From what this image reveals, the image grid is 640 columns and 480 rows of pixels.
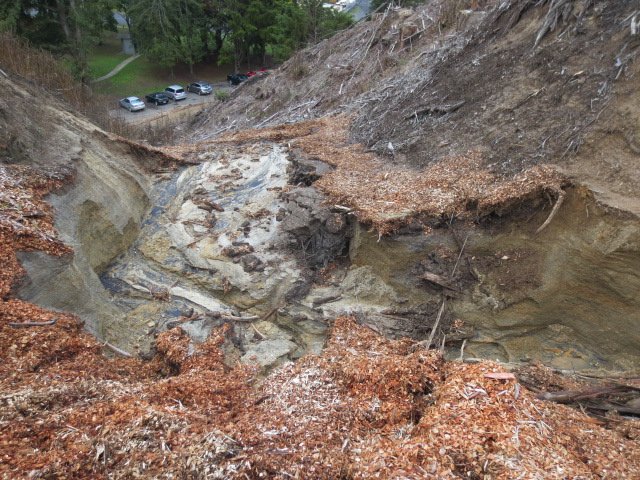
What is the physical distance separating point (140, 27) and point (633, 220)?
30222 millimetres

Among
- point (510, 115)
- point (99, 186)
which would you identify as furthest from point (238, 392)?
point (510, 115)

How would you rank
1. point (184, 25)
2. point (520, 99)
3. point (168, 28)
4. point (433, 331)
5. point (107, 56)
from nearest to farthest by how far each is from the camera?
point (433, 331), point (520, 99), point (168, 28), point (184, 25), point (107, 56)

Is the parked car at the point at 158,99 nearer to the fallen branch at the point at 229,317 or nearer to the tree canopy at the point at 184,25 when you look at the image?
the tree canopy at the point at 184,25

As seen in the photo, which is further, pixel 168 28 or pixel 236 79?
pixel 236 79

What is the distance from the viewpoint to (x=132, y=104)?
24.5 metres

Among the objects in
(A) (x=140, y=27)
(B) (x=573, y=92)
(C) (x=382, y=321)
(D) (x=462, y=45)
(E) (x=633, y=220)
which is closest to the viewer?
(E) (x=633, y=220)

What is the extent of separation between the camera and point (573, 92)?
22.6 ft

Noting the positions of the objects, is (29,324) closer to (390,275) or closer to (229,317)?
(229,317)

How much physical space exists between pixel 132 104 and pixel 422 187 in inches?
872

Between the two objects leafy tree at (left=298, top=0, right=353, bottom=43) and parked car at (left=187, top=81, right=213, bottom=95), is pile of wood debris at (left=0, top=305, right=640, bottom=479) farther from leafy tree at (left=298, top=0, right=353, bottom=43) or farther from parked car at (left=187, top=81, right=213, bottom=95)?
parked car at (left=187, top=81, right=213, bottom=95)

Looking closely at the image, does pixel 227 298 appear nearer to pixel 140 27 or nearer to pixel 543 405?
pixel 543 405

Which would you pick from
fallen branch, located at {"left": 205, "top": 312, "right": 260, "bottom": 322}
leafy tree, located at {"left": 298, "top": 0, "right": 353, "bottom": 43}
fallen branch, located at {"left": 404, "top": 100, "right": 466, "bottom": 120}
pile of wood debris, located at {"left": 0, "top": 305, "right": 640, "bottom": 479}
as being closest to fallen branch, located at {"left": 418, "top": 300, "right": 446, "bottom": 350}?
pile of wood debris, located at {"left": 0, "top": 305, "right": 640, "bottom": 479}

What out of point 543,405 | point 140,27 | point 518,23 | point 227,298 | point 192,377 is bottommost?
point 543,405

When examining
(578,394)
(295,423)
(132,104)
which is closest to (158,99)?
(132,104)
